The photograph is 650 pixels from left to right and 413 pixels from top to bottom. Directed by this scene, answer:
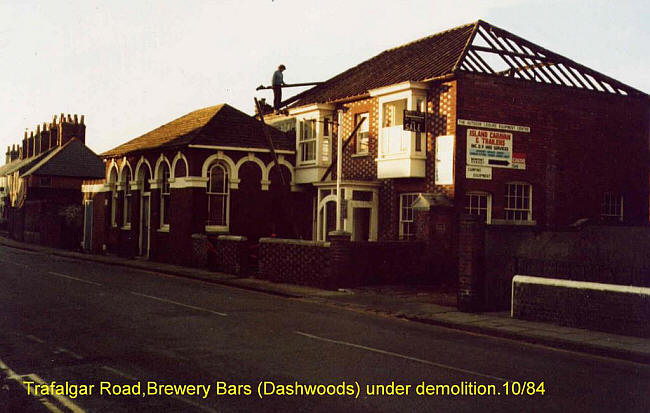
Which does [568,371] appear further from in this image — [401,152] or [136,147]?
[136,147]

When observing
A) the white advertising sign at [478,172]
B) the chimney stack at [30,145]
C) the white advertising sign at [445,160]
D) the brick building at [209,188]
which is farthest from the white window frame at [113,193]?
the chimney stack at [30,145]

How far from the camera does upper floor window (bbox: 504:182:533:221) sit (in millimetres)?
23016

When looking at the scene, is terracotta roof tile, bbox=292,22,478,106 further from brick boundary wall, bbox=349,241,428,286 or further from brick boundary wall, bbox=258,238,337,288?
brick boundary wall, bbox=258,238,337,288

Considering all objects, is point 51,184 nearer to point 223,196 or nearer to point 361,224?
point 223,196

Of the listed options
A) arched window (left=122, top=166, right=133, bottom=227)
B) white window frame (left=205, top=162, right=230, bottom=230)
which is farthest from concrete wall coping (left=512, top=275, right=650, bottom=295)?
arched window (left=122, top=166, right=133, bottom=227)

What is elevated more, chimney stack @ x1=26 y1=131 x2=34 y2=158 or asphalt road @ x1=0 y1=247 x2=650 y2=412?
chimney stack @ x1=26 y1=131 x2=34 y2=158

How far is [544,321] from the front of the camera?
13594mm

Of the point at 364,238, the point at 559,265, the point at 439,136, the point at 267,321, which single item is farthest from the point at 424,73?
the point at 267,321

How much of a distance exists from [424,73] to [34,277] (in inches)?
584

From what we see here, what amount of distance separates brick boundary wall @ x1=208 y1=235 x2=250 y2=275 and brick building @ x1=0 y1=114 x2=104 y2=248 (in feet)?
58.6

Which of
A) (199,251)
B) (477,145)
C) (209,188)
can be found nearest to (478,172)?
(477,145)

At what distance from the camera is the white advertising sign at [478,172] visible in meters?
21.9

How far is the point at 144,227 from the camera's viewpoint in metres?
32.4

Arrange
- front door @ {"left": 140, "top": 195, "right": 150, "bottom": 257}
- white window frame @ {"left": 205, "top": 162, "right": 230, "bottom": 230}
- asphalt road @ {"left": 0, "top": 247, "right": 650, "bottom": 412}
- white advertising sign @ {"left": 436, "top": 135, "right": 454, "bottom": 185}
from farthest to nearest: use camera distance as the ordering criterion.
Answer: front door @ {"left": 140, "top": 195, "right": 150, "bottom": 257}
white window frame @ {"left": 205, "top": 162, "right": 230, "bottom": 230}
white advertising sign @ {"left": 436, "top": 135, "right": 454, "bottom": 185}
asphalt road @ {"left": 0, "top": 247, "right": 650, "bottom": 412}
